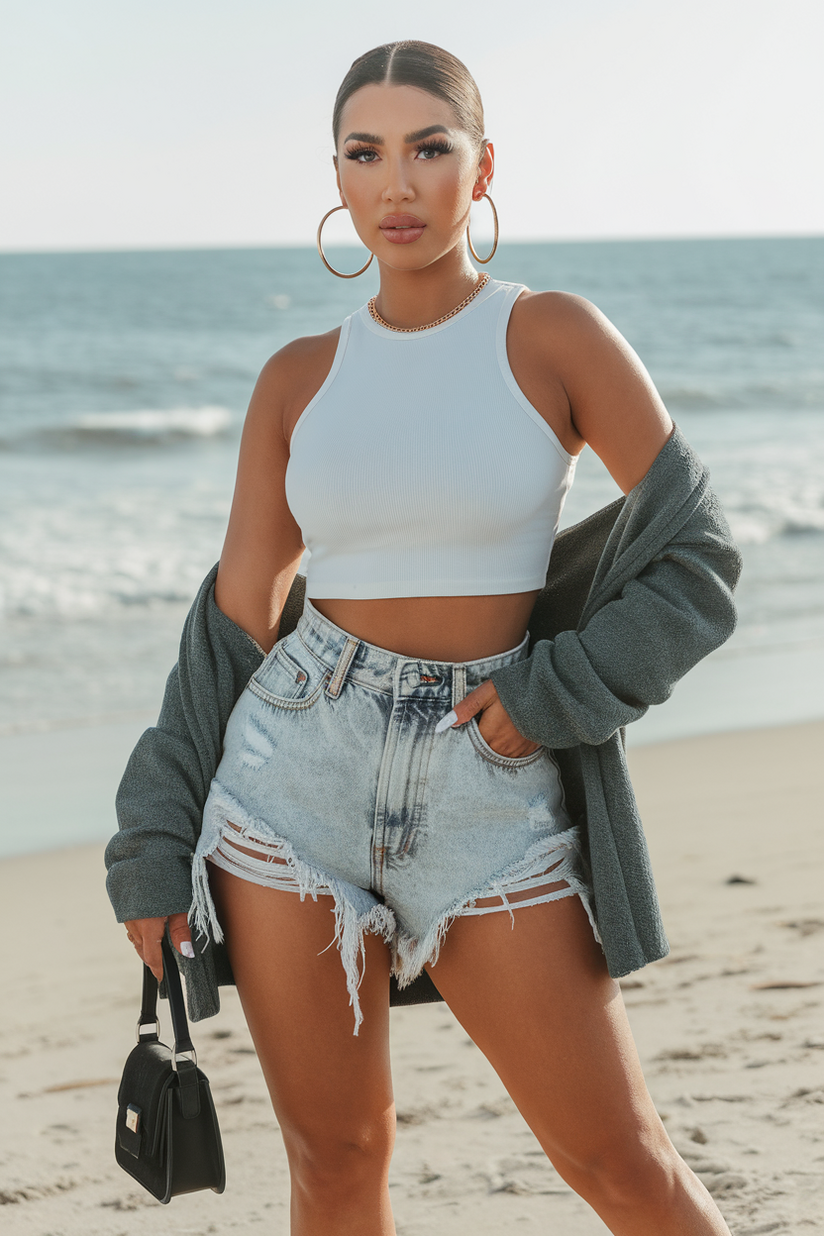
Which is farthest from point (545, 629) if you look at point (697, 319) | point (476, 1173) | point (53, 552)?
point (697, 319)

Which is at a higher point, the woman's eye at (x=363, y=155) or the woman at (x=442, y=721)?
the woman's eye at (x=363, y=155)

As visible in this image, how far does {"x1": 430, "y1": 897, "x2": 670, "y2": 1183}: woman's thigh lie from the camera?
1.83 meters

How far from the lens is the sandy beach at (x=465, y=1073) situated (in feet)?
9.50

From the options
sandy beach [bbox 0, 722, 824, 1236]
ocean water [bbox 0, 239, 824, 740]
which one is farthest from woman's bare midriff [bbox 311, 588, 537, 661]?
ocean water [bbox 0, 239, 824, 740]

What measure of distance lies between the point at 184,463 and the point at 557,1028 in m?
14.6

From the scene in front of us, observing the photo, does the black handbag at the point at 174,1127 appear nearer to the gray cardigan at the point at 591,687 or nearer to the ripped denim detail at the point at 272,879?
the gray cardigan at the point at 591,687

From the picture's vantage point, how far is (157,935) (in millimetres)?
2113

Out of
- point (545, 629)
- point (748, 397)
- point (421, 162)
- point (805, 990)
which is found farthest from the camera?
point (748, 397)

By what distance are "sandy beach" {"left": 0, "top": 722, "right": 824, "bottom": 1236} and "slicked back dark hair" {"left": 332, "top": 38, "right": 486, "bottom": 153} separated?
229cm

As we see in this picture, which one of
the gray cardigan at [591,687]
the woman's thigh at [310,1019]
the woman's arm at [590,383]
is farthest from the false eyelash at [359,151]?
the woman's thigh at [310,1019]

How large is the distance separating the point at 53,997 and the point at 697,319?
3200cm

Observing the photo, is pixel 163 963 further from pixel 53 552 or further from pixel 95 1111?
pixel 53 552

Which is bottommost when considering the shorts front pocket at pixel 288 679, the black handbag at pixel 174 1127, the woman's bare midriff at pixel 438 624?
the black handbag at pixel 174 1127

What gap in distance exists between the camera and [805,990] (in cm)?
375
